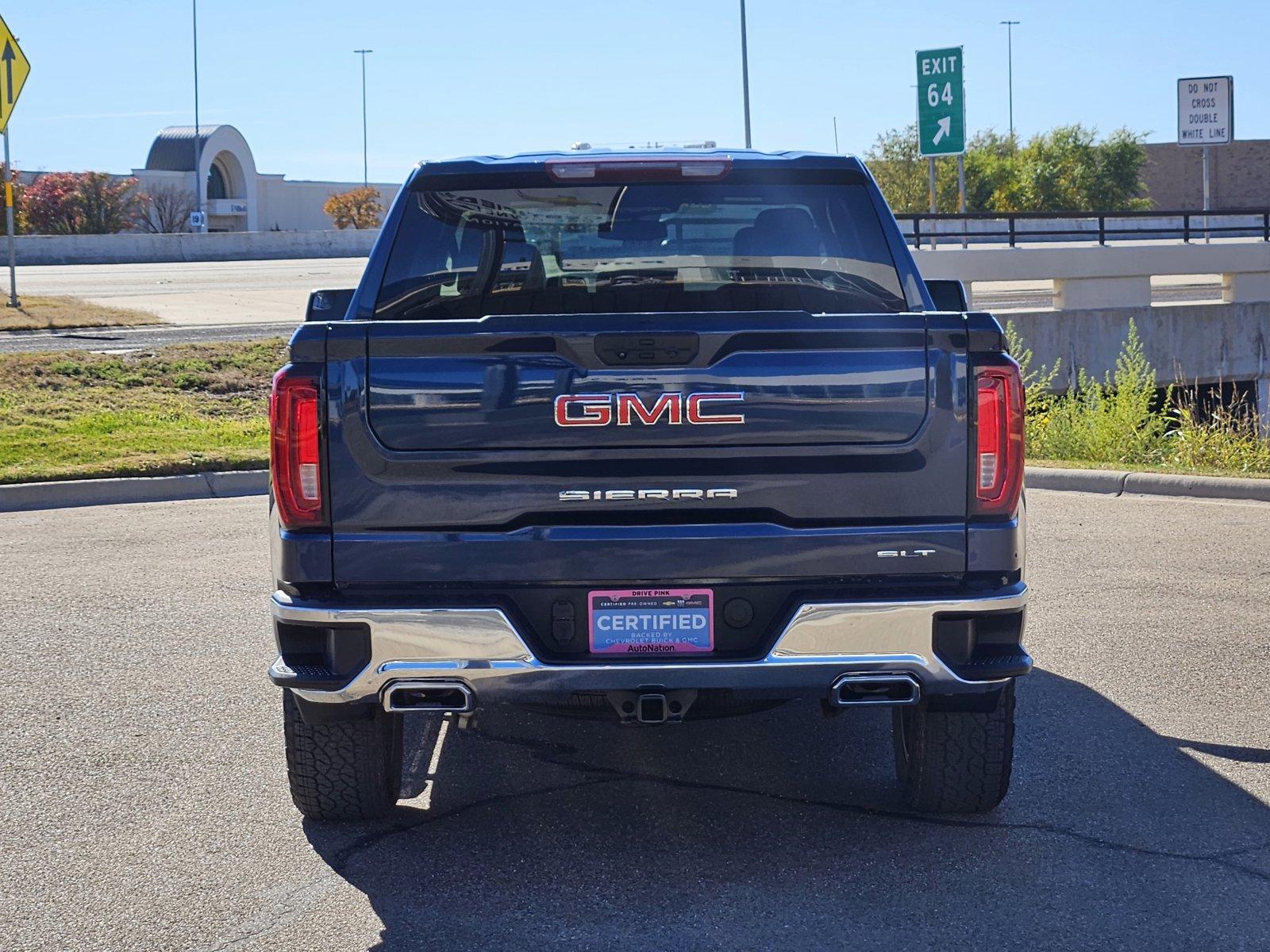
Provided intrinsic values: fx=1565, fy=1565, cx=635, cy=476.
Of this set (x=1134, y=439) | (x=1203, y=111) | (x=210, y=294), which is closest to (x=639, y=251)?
(x=1134, y=439)

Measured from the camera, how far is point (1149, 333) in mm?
21875

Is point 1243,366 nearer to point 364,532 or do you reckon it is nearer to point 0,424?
point 0,424

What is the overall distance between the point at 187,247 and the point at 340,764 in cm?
4994

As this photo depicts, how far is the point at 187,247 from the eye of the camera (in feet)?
170

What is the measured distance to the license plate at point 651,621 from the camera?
421 centimetres

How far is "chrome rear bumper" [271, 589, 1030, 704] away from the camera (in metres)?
4.16

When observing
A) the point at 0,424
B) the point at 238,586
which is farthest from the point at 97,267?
the point at 238,586

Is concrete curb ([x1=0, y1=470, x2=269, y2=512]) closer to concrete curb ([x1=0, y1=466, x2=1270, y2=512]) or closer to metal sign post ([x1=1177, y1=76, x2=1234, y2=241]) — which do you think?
concrete curb ([x1=0, y1=466, x2=1270, y2=512])

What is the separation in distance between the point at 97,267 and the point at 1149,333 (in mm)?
33780

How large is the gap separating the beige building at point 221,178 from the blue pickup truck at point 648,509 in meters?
72.6

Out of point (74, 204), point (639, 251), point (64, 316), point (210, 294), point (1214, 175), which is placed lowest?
point (639, 251)

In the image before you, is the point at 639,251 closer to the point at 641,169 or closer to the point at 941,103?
the point at 641,169

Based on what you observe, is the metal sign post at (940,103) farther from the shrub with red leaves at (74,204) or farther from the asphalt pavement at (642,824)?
the shrub with red leaves at (74,204)

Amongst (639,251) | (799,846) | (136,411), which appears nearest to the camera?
(799,846)
